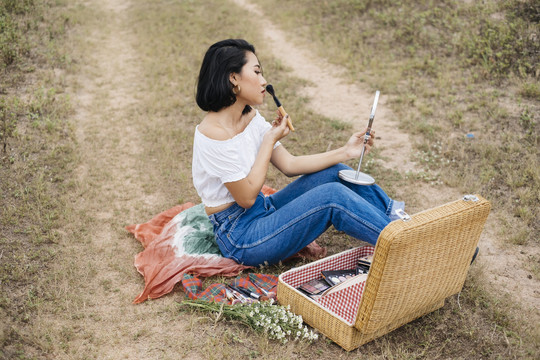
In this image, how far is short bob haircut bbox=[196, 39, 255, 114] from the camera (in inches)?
126

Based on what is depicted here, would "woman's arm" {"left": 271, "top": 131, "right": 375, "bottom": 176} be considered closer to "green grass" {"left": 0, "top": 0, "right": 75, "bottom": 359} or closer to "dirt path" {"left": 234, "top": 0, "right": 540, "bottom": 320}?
"dirt path" {"left": 234, "top": 0, "right": 540, "bottom": 320}

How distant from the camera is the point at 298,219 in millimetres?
3131

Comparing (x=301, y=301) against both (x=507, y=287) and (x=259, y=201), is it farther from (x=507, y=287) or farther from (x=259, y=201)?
(x=507, y=287)

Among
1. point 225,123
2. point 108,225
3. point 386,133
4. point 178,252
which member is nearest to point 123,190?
point 108,225

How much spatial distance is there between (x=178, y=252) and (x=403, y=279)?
166 centimetres

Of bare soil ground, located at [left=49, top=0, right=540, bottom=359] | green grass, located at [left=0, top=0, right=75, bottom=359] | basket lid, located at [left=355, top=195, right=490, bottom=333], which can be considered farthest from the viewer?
green grass, located at [left=0, top=0, right=75, bottom=359]

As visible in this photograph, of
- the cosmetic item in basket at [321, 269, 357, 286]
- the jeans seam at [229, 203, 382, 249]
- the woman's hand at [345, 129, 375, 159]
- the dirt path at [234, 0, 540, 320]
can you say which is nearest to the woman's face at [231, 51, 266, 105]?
the woman's hand at [345, 129, 375, 159]

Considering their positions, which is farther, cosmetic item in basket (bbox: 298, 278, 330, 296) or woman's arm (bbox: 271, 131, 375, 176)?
woman's arm (bbox: 271, 131, 375, 176)

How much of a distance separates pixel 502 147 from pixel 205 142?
3244 mm

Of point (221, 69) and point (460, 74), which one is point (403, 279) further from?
point (460, 74)

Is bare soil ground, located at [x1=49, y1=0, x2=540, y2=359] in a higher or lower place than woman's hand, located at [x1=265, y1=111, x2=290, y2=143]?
lower

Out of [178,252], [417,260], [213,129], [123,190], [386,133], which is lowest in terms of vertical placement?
[123,190]

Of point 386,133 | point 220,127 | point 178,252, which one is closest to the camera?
point 220,127

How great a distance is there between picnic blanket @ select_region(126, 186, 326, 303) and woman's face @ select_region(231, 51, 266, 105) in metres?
1.05
